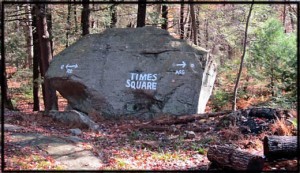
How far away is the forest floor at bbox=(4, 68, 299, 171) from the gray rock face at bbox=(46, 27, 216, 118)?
3.39 feet

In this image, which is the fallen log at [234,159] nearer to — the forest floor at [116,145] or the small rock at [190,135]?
the forest floor at [116,145]

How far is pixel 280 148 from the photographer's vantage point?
6.12 metres

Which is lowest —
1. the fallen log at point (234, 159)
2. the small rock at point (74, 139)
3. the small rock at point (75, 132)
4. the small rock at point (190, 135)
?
the small rock at point (190, 135)

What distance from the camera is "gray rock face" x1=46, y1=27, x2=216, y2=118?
11.0 m

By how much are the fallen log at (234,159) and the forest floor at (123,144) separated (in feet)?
0.97

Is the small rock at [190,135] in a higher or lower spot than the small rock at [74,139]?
lower

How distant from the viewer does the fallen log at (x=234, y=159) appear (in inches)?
222

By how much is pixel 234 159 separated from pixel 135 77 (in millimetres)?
5786

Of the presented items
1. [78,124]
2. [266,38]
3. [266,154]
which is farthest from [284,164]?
[266,38]

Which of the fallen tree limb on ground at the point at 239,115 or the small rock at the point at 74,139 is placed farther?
the fallen tree limb on ground at the point at 239,115

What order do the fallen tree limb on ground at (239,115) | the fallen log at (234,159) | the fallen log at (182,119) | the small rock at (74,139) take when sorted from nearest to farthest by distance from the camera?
1. the fallen log at (234,159)
2. the small rock at (74,139)
3. the fallen tree limb on ground at (239,115)
4. the fallen log at (182,119)

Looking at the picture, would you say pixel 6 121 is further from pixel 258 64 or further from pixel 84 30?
pixel 258 64

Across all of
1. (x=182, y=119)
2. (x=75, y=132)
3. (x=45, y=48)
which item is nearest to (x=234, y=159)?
(x=75, y=132)

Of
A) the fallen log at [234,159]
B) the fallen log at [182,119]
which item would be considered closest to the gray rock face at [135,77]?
the fallen log at [182,119]
